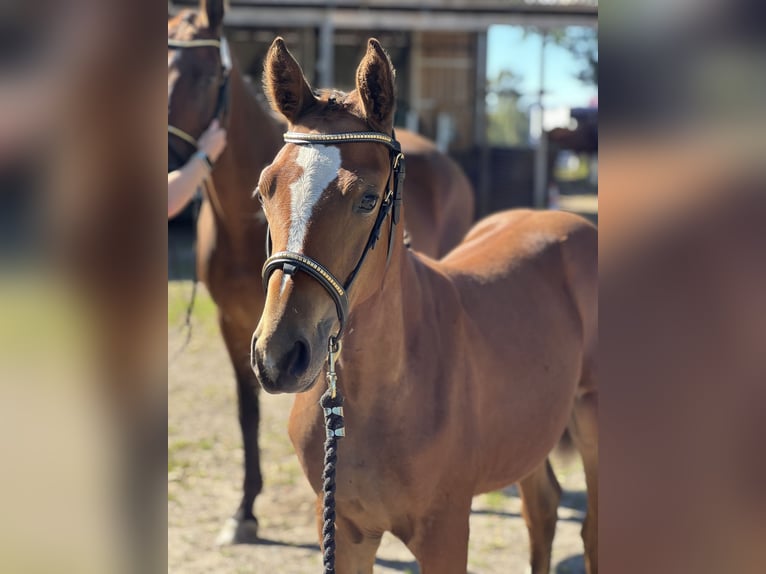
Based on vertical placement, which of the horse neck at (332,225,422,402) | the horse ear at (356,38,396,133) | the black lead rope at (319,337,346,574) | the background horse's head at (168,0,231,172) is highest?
the background horse's head at (168,0,231,172)

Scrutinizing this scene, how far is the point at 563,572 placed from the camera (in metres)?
3.70

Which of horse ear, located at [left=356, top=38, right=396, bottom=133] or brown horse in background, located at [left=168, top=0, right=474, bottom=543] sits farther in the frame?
brown horse in background, located at [left=168, top=0, right=474, bottom=543]

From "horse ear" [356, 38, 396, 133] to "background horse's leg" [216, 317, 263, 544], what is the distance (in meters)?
2.07

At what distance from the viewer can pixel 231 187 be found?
3766mm

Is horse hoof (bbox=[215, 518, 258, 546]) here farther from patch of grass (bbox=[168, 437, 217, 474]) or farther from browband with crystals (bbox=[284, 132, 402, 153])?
browband with crystals (bbox=[284, 132, 402, 153])

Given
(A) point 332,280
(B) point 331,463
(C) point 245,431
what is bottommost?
(C) point 245,431

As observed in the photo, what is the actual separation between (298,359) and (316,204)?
1.15ft

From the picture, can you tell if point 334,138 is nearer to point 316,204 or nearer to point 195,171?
point 316,204

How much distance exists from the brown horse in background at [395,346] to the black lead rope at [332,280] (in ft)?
0.05

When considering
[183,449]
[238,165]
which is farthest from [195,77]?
[183,449]

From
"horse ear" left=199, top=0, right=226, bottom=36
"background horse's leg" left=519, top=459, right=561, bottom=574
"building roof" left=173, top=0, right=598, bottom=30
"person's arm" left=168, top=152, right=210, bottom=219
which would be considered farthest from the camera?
"building roof" left=173, top=0, right=598, bottom=30

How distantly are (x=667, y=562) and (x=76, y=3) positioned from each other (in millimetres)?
813

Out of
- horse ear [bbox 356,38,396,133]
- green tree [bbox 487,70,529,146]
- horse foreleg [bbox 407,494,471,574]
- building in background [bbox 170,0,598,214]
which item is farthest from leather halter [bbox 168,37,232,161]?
green tree [bbox 487,70,529,146]

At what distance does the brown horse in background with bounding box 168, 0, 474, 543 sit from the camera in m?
3.56
